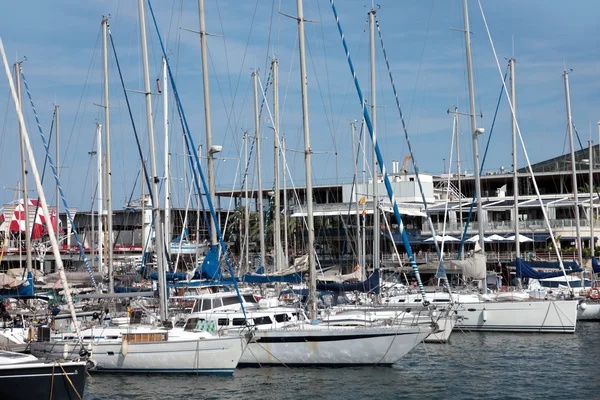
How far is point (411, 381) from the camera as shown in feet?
94.6

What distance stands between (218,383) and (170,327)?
125 inches

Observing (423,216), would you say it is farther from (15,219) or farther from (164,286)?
(164,286)

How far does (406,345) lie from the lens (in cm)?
3027

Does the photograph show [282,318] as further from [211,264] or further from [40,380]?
[40,380]

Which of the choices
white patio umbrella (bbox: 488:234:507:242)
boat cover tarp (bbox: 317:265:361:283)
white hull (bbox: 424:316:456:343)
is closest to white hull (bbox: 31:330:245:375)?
boat cover tarp (bbox: 317:265:361:283)

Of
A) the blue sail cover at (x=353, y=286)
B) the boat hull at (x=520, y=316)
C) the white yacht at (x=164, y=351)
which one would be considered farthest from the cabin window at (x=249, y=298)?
the boat hull at (x=520, y=316)

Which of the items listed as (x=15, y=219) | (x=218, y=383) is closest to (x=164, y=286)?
(x=218, y=383)

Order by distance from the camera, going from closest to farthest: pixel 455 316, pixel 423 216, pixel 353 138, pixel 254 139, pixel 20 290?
pixel 20 290 → pixel 455 316 → pixel 254 139 → pixel 353 138 → pixel 423 216

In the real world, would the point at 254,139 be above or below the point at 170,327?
above

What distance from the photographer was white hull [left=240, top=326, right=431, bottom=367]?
3017 centimetres

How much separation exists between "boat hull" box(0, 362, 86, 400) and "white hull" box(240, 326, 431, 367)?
981 cm

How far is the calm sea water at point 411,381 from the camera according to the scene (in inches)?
1048

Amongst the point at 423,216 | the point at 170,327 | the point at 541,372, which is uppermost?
the point at 423,216

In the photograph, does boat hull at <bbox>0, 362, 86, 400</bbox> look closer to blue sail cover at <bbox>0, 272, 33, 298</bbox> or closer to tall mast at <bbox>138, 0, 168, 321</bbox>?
tall mast at <bbox>138, 0, 168, 321</bbox>
